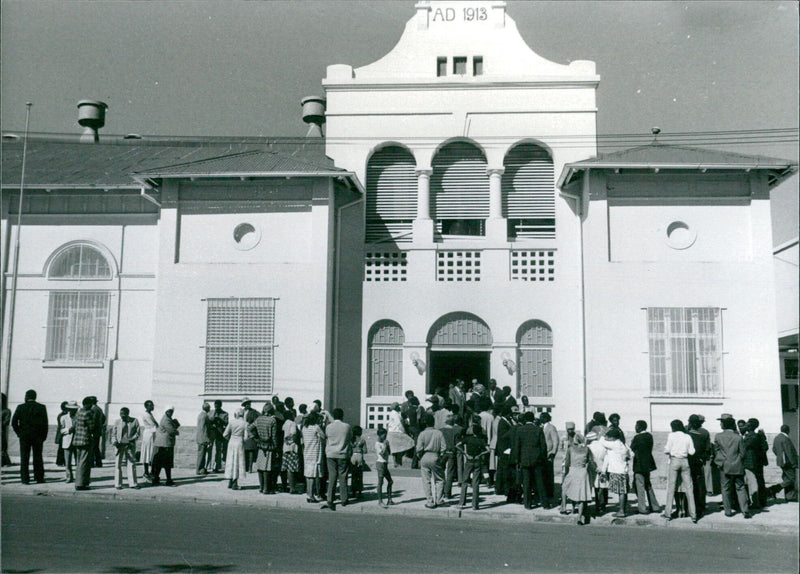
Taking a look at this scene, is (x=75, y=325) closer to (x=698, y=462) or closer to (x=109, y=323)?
(x=109, y=323)

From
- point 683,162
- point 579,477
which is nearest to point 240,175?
point 683,162

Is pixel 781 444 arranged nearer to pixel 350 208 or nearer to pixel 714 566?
pixel 714 566

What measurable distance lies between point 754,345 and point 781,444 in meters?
4.93

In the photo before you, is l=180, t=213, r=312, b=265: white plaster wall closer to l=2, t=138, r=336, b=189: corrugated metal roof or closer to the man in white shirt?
l=2, t=138, r=336, b=189: corrugated metal roof

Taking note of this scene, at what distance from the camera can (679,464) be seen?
1195cm

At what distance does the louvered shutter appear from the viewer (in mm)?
19391

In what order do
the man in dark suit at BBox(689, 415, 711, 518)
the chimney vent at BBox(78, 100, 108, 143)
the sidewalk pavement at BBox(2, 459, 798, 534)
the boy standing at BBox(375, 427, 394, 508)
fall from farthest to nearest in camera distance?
the chimney vent at BBox(78, 100, 108, 143), the boy standing at BBox(375, 427, 394, 508), the man in dark suit at BBox(689, 415, 711, 518), the sidewalk pavement at BBox(2, 459, 798, 534)

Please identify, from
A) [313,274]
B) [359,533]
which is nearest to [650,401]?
[313,274]

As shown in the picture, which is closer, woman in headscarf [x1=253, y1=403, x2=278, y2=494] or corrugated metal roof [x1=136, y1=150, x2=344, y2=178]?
woman in headscarf [x1=253, y1=403, x2=278, y2=494]

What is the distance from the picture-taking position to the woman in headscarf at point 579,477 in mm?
11531

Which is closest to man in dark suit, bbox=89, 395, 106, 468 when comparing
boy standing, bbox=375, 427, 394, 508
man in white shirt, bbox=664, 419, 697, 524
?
boy standing, bbox=375, 427, 394, 508

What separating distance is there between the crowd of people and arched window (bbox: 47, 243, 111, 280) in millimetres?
4950

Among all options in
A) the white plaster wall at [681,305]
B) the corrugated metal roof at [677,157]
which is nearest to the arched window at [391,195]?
the corrugated metal roof at [677,157]

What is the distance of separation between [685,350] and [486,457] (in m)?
6.59
